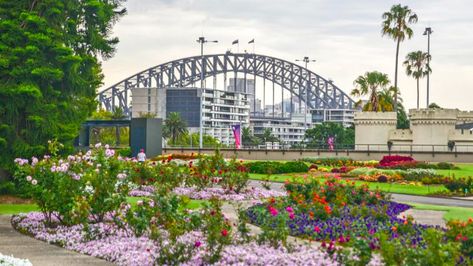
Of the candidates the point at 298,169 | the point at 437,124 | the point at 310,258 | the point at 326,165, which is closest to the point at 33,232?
the point at 310,258

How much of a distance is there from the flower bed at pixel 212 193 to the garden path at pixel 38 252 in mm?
11579

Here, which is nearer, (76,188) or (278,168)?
(76,188)

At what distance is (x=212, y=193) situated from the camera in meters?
31.7

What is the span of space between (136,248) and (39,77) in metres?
14.8

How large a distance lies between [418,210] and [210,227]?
14.2 m

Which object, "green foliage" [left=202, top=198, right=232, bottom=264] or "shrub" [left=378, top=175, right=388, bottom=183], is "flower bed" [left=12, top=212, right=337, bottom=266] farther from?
"shrub" [left=378, top=175, right=388, bottom=183]

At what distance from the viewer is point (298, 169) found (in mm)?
54188

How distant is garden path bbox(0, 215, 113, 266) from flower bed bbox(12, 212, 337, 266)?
34 centimetres

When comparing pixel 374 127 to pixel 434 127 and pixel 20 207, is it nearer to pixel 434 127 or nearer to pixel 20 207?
pixel 434 127

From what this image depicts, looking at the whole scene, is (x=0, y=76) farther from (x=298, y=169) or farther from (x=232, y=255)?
(x=298, y=169)

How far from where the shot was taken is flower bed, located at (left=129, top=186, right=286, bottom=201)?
30.9m

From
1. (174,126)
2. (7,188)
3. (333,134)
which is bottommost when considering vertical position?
(7,188)

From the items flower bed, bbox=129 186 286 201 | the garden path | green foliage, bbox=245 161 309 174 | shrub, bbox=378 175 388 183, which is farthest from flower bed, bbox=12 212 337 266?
green foliage, bbox=245 161 309 174

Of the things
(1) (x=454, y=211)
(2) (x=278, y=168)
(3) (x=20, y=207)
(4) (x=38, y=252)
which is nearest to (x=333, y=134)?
(2) (x=278, y=168)
